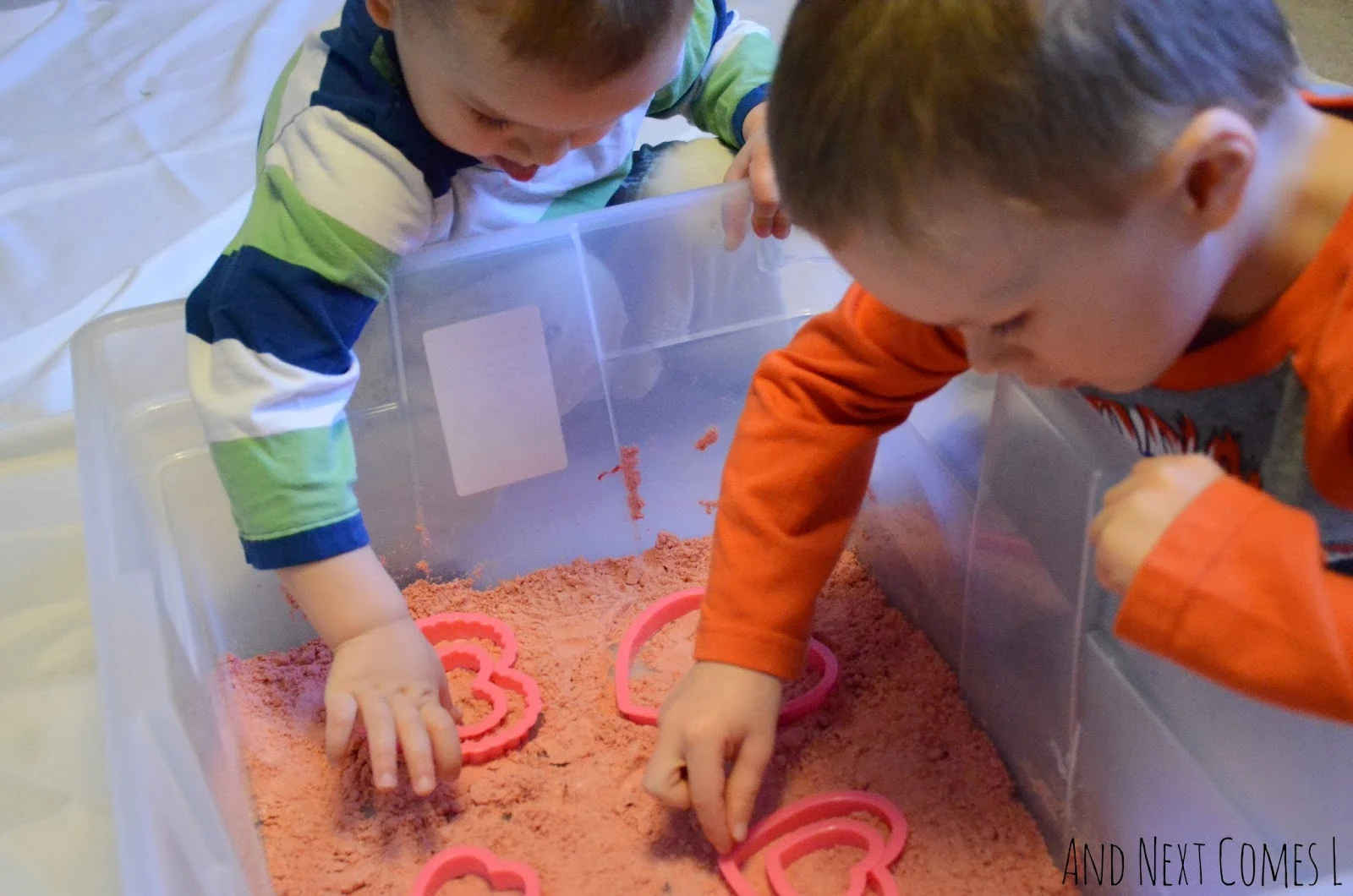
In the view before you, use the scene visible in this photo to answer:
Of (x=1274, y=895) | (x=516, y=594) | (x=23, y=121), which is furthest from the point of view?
(x=23, y=121)

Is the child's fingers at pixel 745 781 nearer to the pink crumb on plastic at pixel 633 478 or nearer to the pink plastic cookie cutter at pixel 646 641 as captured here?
the pink plastic cookie cutter at pixel 646 641

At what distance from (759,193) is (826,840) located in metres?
0.38

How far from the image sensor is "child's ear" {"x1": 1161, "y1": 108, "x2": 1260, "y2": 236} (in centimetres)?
35

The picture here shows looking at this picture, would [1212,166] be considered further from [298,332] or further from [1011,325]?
[298,332]

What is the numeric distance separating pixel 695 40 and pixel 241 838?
59 cm

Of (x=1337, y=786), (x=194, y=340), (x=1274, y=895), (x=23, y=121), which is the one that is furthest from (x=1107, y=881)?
(x=23, y=121)

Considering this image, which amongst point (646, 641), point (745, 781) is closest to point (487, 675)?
point (646, 641)

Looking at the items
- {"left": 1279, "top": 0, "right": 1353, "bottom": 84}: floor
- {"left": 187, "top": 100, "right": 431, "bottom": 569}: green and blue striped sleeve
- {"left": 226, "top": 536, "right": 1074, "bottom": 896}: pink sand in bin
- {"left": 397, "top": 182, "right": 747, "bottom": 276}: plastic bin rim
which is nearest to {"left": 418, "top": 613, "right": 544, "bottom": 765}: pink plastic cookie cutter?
{"left": 226, "top": 536, "right": 1074, "bottom": 896}: pink sand in bin

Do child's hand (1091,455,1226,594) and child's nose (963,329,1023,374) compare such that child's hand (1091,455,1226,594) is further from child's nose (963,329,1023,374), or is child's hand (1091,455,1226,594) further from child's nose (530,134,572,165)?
child's nose (530,134,572,165)

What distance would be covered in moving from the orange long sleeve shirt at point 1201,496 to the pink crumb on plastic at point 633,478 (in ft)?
0.60

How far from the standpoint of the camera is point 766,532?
1.97 feet

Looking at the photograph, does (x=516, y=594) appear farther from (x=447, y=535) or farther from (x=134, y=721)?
(x=134, y=721)

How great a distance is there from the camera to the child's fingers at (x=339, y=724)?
1.86 feet

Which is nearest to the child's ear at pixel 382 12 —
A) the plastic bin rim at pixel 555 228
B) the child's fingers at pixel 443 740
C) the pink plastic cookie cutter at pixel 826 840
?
the plastic bin rim at pixel 555 228
